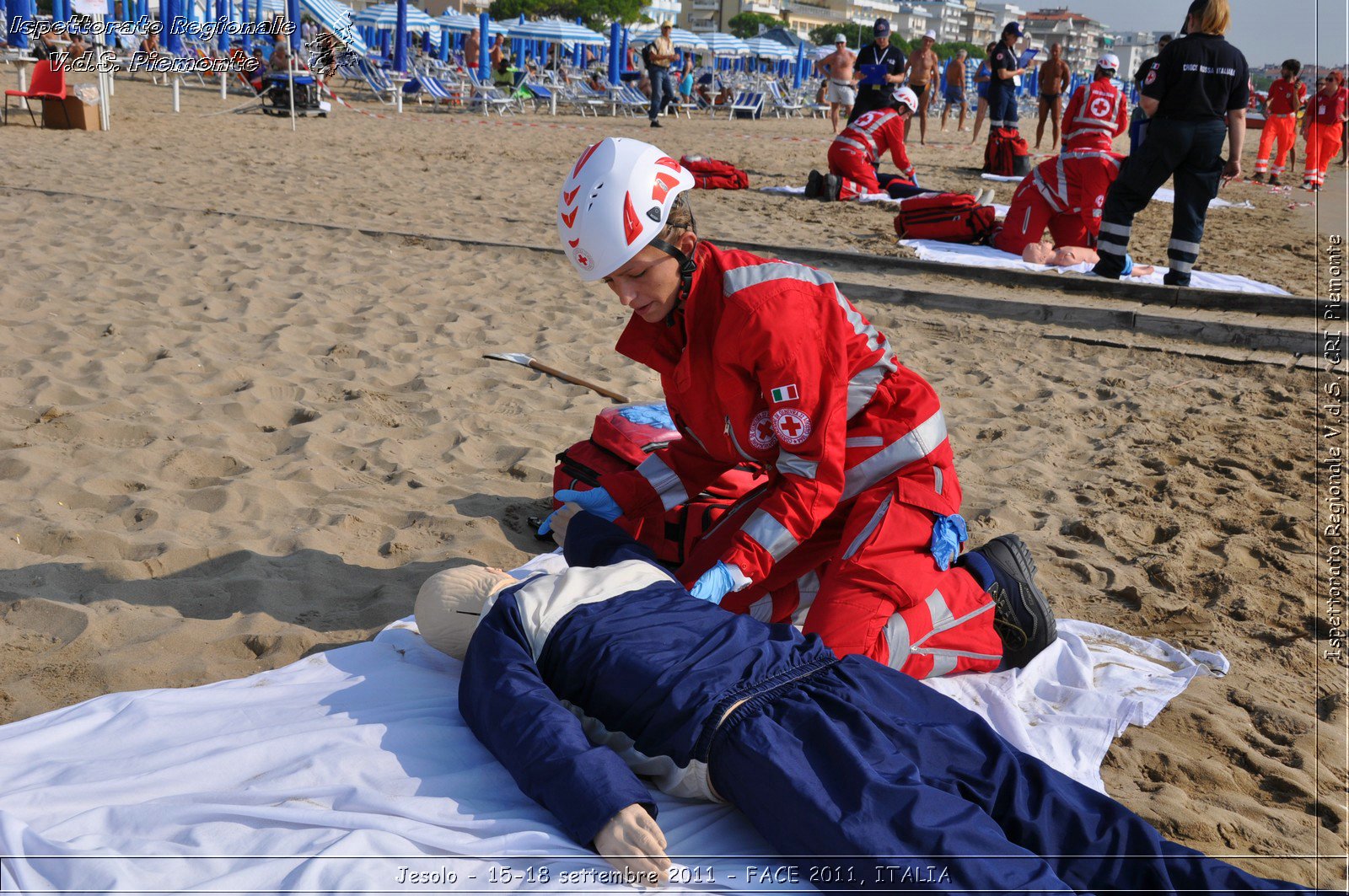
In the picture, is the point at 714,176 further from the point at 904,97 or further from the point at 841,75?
the point at 841,75

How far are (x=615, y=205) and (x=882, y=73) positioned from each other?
10017mm

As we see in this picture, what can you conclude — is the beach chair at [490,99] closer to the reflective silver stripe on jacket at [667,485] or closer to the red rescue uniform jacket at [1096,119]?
the red rescue uniform jacket at [1096,119]

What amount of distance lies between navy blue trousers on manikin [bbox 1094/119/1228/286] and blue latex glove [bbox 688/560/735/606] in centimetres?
565

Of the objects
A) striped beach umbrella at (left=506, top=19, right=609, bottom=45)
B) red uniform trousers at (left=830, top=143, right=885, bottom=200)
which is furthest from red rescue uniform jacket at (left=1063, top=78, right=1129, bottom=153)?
striped beach umbrella at (left=506, top=19, right=609, bottom=45)

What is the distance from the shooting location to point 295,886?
1821mm

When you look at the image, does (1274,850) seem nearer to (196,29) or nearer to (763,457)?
(763,457)

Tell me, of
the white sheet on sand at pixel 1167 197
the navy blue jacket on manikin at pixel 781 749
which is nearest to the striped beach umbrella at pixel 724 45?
the white sheet on sand at pixel 1167 197

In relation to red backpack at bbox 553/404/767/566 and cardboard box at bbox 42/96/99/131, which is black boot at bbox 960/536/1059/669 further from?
cardboard box at bbox 42/96/99/131

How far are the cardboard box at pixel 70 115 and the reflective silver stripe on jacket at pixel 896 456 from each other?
1332cm

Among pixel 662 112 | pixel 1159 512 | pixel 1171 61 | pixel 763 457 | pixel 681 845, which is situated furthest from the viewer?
pixel 662 112

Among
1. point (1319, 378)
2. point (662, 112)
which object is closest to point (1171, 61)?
point (1319, 378)

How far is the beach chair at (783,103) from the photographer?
26500 mm

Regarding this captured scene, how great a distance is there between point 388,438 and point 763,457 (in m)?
2.13

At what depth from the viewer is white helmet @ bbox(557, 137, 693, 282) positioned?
253 centimetres
